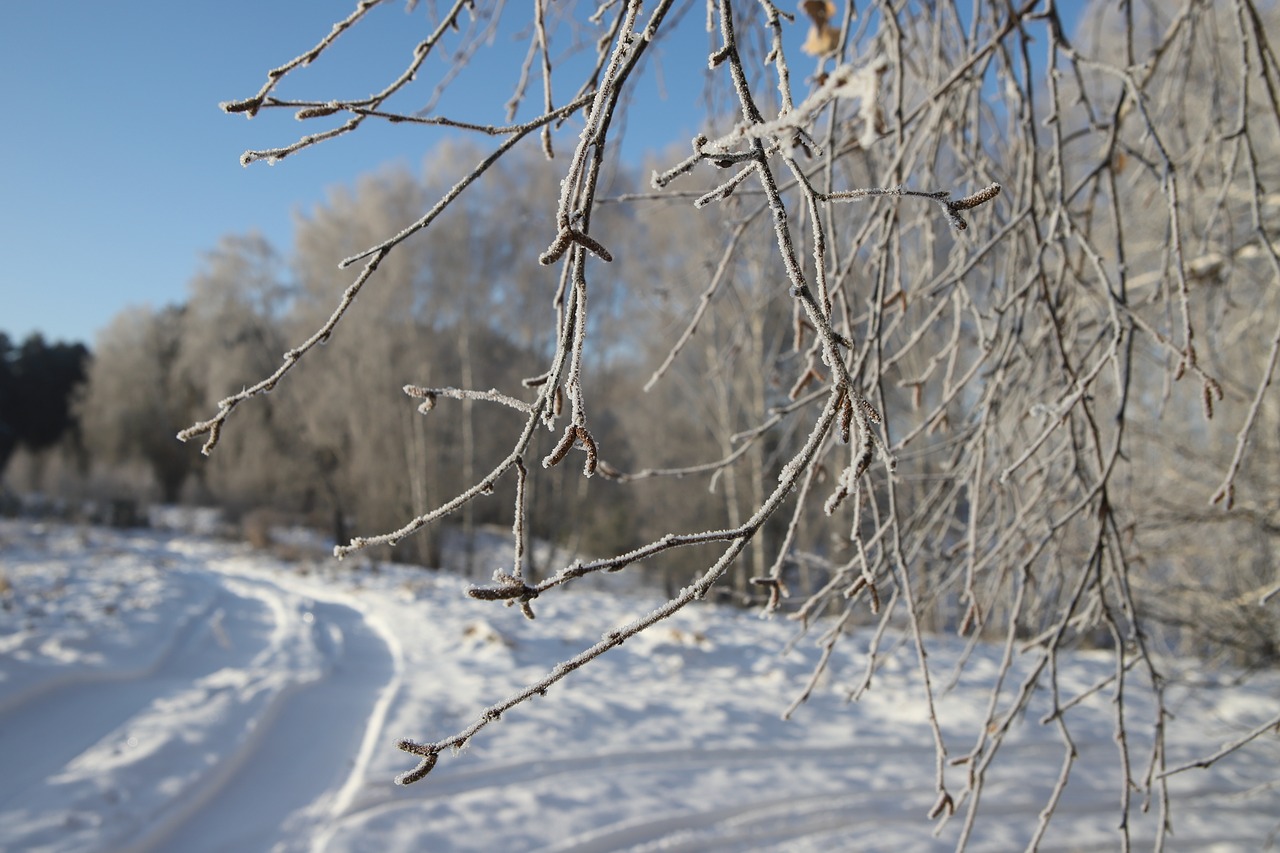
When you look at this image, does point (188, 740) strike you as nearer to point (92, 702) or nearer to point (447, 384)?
point (92, 702)

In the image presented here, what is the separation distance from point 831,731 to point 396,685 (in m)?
2.35

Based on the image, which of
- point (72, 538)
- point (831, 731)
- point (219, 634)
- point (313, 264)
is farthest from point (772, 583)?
point (313, 264)

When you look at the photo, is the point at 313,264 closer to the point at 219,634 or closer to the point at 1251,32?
the point at 219,634

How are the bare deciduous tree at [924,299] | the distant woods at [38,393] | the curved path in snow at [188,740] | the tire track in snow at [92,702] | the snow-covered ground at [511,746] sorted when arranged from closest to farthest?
the bare deciduous tree at [924,299] → the curved path in snow at [188,740] → the snow-covered ground at [511,746] → the tire track in snow at [92,702] → the distant woods at [38,393]

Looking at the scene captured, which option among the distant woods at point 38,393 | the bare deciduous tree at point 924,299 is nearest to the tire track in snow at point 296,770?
the bare deciduous tree at point 924,299

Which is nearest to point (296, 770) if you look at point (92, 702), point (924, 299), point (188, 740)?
point (188, 740)

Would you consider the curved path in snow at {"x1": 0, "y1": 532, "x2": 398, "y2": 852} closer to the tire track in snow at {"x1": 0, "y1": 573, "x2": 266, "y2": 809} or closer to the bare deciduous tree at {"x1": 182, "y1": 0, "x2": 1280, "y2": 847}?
the tire track in snow at {"x1": 0, "y1": 573, "x2": 266, "y2": 809}

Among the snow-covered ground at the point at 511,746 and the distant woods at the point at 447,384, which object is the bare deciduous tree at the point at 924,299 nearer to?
the snow-covered ground at the point at 511,746

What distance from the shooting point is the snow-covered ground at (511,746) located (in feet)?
9.05

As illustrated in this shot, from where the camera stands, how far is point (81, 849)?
2.40 meters

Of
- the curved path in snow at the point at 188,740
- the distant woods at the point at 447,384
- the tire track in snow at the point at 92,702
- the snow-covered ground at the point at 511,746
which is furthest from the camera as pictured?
the distant woods at the point at 447,384

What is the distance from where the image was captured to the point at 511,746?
3.41 m

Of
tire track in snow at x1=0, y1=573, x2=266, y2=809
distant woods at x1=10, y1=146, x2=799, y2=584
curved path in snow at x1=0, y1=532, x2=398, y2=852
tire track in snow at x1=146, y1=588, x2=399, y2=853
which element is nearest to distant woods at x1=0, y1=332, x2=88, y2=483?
distant woods at x1=10, y1=146, x2=799, y2=584

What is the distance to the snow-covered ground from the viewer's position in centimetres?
276
